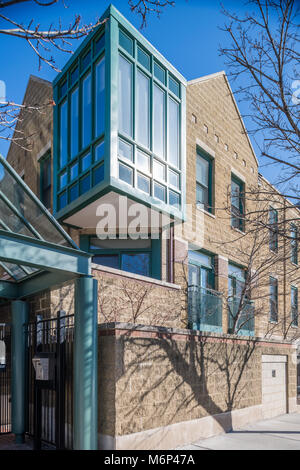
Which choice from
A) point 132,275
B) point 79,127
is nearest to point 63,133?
point 79,127

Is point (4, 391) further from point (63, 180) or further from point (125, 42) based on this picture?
point (125, 42)

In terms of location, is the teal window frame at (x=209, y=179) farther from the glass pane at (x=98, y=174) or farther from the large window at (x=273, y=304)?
the large window at (x=273, y=304)

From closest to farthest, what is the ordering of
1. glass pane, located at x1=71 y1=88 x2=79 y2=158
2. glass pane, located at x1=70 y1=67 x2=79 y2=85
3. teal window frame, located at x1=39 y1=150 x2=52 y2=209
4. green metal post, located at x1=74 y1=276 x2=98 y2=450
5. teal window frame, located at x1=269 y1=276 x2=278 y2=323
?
1. green metal post, located at x1=74 y1=276 x2=98 y2=450
2. glass pane, located at x1=71 y1=88 x2=79 y2=158
3. glass pane, located at x1=70 y1=67 x2=79 y2=85
4. teal window frame, located at x1=39 y1=150 x2=52 y2=209
5. teal window frame, located at x1=269 y1=276 x2=278 y2=323

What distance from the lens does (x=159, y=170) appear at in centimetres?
1248

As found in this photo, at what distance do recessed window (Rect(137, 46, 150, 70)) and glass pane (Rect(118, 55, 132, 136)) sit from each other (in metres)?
0.65

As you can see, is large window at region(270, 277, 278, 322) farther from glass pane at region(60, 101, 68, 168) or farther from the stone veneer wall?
glass pane at region(60, 101, 68, 168)

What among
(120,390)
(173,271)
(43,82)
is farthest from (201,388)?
(43,82)

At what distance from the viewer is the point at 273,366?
12977 mm

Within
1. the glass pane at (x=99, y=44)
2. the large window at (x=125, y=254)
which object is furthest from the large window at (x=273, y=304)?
the glass pane at (x=99, y=44)

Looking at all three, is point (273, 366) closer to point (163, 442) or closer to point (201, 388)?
point (201, 388)

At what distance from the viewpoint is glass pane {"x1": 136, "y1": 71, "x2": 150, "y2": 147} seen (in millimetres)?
11859

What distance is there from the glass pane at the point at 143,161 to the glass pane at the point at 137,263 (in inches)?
110

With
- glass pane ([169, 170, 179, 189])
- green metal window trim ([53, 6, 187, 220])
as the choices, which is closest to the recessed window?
green metal window trim ([53, 6, 187, 220])
